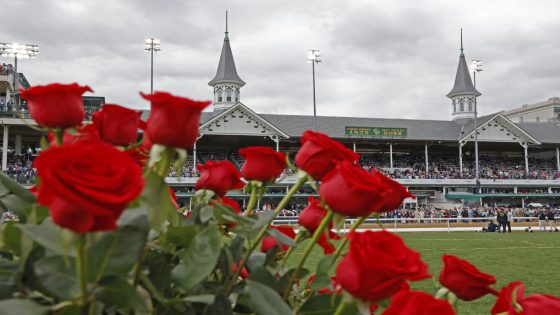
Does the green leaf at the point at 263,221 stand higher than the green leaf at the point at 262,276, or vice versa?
the green leaf at the point at 263,221

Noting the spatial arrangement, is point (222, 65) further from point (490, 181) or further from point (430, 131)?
point (490, 181)

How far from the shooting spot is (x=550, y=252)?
51.6 feet

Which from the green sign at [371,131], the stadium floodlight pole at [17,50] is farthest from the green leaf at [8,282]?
the green sign at [371,131]

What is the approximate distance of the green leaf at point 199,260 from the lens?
1.09 meters

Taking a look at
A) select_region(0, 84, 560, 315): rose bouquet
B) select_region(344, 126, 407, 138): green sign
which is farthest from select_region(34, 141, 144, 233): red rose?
select_region(344, 126, 407, 138): green sign

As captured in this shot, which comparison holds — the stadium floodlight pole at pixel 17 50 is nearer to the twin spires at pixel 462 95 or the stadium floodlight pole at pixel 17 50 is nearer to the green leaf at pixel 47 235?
the green leaf at pixel 47 235

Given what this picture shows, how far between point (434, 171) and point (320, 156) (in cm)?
4709

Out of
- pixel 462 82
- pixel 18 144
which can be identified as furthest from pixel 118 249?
pixel 462 82

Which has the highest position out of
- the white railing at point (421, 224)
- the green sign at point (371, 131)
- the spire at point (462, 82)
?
the spire at point (462, 82)

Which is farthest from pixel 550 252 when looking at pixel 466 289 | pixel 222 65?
pixel 222 65

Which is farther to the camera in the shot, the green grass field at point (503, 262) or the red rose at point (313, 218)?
the green grass field at point (503, 262)

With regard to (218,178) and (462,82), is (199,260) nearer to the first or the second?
(218,178)

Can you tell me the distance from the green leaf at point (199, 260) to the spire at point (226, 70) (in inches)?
2064

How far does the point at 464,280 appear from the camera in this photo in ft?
4.31
